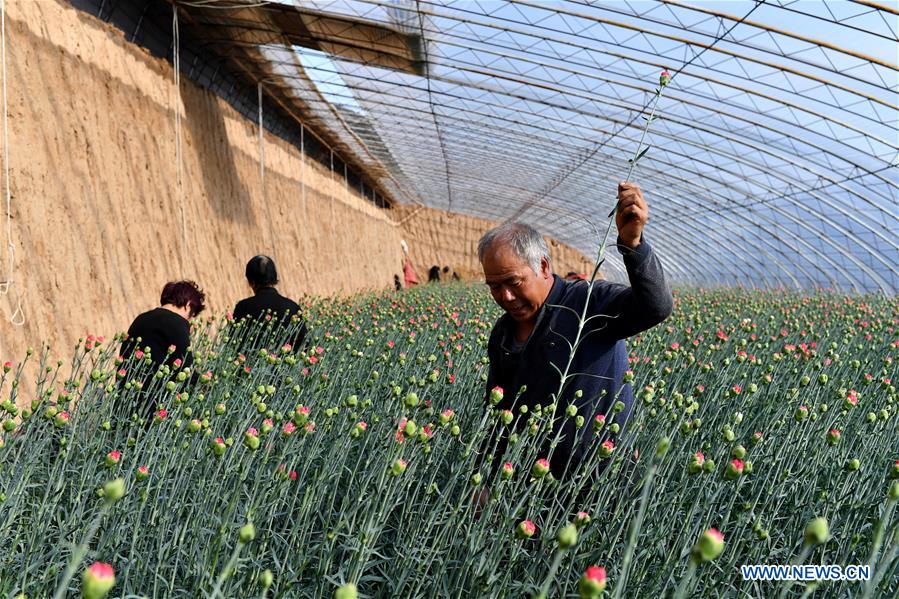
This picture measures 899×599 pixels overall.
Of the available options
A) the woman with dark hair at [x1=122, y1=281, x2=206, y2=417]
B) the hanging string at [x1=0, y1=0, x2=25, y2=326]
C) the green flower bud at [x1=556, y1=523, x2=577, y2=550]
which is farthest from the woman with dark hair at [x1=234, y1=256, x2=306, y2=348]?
the green flower bud at [x1=556, y1=523, x2=577, y2=550]

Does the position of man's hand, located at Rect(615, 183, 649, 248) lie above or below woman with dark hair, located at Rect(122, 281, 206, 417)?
above

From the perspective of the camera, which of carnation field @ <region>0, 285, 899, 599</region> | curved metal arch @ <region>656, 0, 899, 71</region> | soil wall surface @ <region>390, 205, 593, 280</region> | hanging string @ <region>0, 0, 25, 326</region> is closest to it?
carnation field @ <region>0, 285, 899, 599</region>

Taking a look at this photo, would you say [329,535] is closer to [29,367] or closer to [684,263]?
[29,367]

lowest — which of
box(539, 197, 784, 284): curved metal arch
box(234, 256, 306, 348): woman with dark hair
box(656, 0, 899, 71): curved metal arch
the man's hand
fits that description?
box(234, 256, 306, 348): woman with dark hair

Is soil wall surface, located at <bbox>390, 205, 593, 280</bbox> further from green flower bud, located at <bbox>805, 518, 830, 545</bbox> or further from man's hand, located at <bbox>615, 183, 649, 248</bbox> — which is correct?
green flower bud, located at <bbox>805, 518, 830, 545</bbox>

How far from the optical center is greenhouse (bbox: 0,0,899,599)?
1720mm

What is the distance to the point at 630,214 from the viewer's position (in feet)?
6.05

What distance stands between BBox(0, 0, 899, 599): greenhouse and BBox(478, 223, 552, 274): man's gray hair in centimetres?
1

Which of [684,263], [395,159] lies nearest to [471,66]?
[395,159]

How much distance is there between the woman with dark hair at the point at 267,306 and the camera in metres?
4.92

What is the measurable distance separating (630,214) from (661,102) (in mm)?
15251

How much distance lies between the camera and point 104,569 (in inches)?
27.9

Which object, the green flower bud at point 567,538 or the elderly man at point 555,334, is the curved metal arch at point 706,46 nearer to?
the elderly man at point 555,334

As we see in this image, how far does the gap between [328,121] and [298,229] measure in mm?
4473
